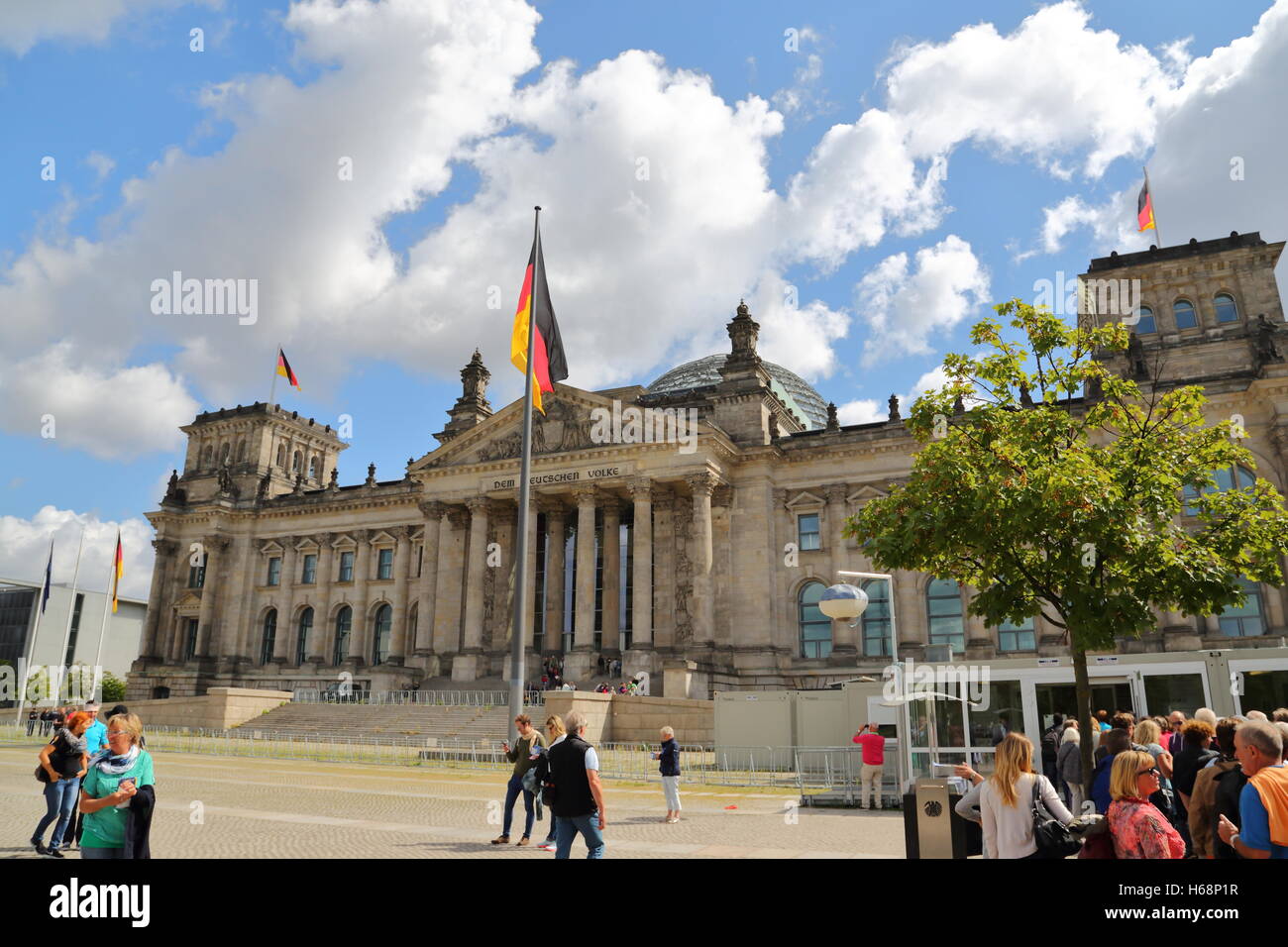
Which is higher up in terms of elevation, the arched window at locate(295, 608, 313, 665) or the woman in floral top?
the arched window at locate(295, 608, 313, 665)

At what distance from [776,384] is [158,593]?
156 feet

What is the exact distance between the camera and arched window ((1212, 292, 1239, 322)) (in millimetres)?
43188

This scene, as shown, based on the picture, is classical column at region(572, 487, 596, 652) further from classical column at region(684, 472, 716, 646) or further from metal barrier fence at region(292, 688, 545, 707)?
classical column at region(684, 472, 716, 646)

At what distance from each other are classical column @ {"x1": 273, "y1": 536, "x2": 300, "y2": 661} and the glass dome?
29.3 metres

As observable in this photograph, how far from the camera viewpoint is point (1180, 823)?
10.2m

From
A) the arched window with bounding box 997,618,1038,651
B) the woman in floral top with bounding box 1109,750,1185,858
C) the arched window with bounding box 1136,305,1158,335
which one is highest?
the arched window with bounding box 1136,305,1158,335

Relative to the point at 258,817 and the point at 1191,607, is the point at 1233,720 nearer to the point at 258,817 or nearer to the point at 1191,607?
the point at 1191,607

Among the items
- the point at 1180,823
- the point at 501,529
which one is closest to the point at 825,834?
the point at 1180,823

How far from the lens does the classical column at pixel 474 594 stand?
4844cm

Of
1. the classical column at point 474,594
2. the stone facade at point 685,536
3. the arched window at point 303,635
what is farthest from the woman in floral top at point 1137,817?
the arched window at point 303,635

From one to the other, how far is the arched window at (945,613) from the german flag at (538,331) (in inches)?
994

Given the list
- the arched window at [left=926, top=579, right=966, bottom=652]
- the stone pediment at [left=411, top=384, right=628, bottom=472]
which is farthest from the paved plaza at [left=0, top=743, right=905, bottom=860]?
the stone pediment at [left=411, top=384, right=628, bottom=472]

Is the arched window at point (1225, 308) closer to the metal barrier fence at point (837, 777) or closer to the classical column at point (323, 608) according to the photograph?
the metal barrier fence at point (837, 777)
